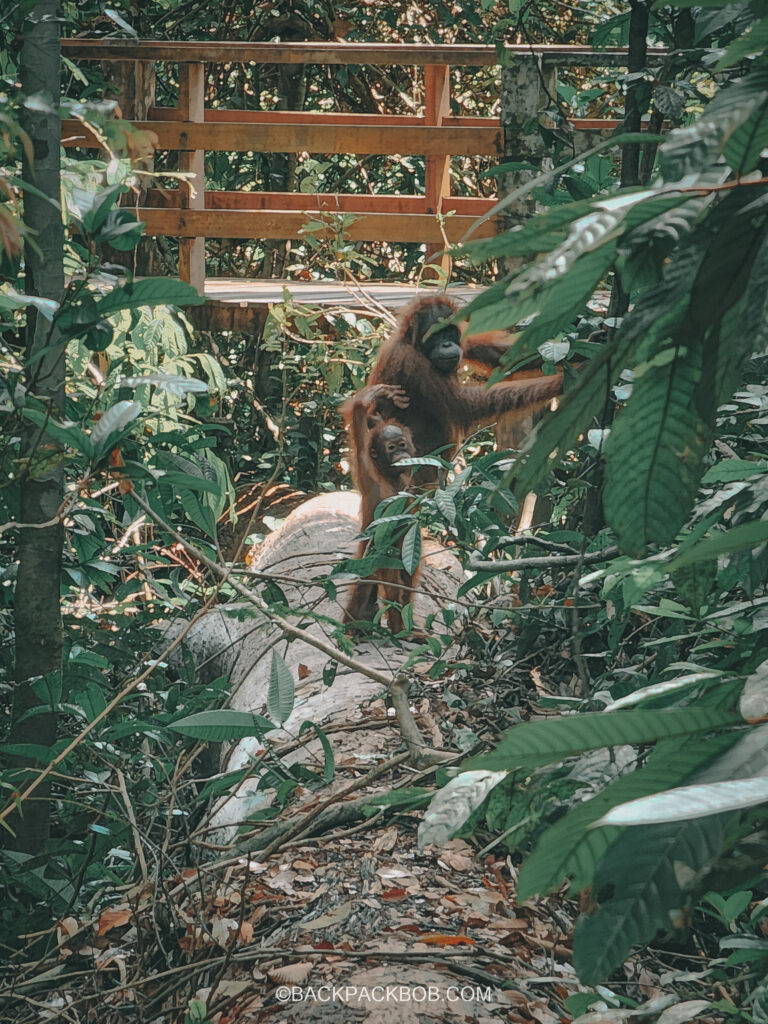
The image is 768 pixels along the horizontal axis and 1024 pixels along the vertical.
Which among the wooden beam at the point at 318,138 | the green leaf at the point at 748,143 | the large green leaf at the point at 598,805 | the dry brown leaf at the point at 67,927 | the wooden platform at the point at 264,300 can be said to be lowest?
the wooden platform at the point at 264,300

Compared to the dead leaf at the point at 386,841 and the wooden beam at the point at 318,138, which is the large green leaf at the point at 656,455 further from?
the wooden beam at the point at 318,138

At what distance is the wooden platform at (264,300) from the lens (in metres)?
6.86

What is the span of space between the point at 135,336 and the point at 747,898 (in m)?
2.25

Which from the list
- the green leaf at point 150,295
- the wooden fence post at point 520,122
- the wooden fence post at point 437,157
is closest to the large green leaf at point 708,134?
the green leaf at point 150,295

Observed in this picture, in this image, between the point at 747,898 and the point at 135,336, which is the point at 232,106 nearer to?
the point at 135,336

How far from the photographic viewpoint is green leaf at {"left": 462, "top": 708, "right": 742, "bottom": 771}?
57 cm

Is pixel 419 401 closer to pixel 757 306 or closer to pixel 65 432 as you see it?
pixel 65 432

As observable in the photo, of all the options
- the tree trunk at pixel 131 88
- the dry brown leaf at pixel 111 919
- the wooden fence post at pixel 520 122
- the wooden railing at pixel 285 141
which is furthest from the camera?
the tree trunk at pixel 131 88

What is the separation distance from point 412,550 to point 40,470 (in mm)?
908

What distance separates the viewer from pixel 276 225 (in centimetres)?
747

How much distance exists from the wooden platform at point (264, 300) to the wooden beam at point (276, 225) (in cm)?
40

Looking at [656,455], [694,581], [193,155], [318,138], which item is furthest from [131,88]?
[656,455]

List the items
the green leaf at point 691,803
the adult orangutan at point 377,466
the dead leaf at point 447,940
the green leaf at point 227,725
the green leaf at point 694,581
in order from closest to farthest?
the green leaf at point 691,803 < the green leaf at point 694,581 < the green leaf at point 227,725 < the dead leaf at point 447,940 < the adult orangutan at point 377,466

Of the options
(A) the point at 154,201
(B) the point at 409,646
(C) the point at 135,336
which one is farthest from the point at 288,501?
(C) the point at 135,336
